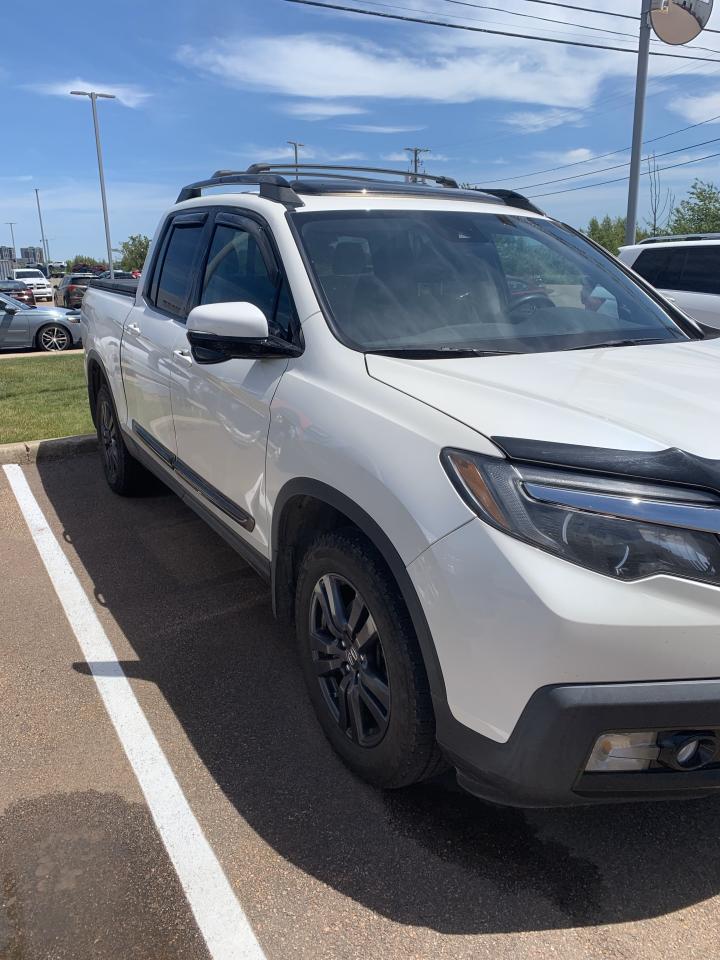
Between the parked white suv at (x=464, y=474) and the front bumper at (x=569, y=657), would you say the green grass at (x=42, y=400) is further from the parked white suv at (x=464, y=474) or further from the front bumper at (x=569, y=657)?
the front bumper at (x=569, y=657)

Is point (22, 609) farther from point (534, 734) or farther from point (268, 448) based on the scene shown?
point (534, 734)

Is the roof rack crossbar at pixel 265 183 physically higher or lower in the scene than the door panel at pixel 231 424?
higher

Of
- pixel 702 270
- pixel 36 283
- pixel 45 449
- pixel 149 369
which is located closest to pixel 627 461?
pixel 149 369

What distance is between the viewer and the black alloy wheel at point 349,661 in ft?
7.79

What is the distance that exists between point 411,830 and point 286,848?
0.38 meters

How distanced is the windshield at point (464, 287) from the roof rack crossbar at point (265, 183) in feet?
0.48

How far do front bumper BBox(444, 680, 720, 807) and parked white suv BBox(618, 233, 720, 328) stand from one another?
22.1 ft

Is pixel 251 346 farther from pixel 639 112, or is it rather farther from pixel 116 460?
pixel 639 112

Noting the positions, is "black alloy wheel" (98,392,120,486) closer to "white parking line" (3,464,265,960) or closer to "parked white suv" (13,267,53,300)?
"white parking line" (3,464,265,960)

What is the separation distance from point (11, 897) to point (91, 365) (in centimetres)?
434

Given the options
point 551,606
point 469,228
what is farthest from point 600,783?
point 469,228

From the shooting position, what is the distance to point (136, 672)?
340cm

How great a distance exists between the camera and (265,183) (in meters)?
3.44

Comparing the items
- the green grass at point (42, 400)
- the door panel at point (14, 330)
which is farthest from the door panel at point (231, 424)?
the door panel at point (14, 330)
